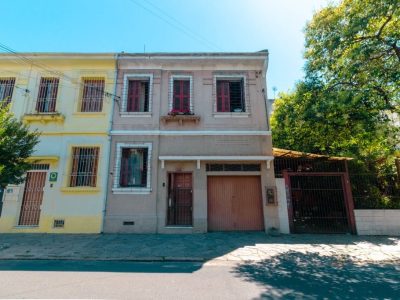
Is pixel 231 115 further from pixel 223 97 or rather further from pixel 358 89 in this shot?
pixel 358 89

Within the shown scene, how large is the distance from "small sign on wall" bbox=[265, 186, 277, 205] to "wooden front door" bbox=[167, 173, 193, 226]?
3.20m

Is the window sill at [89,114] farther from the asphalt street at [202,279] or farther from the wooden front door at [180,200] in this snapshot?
the asphalt street at [202,279]

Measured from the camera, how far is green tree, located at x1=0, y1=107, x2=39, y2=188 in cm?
794

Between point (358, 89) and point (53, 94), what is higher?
point (53, 94)

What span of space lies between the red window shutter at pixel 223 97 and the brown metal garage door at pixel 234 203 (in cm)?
324

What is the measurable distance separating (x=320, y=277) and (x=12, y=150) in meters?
10.0

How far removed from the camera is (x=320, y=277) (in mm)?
5102

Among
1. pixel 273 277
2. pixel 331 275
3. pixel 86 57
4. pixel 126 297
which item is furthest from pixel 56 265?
pixel 86 57

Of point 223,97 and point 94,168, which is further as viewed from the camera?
point 223,97

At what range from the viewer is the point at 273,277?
5109 mm

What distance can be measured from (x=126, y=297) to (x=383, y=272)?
5768 millimetres

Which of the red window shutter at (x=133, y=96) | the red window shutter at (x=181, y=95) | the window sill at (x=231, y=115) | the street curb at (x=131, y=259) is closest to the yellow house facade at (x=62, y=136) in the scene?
the red window shutter at (x=133, y=96)

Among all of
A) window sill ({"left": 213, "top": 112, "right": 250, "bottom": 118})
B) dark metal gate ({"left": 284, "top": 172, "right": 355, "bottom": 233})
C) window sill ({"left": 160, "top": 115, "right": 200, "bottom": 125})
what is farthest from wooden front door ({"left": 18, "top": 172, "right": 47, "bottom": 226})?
dark metal gate ({"left": 284, "top": 172, "right": 355, "bottom": 233})

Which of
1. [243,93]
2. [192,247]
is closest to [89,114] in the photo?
[243,93]
